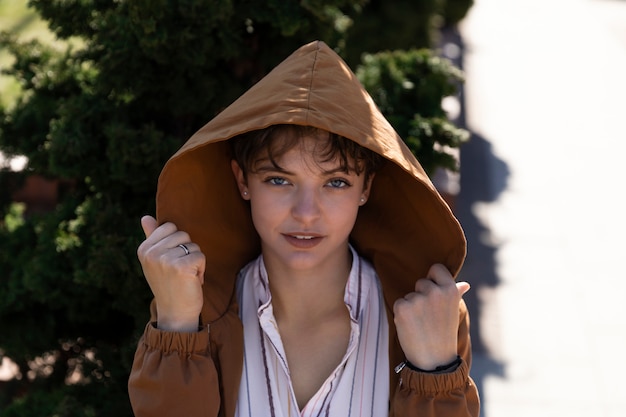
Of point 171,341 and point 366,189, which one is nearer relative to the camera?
point 171,341

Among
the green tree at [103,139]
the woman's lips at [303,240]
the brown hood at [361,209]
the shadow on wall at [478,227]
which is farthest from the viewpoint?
the shadow on wall at [478,227]

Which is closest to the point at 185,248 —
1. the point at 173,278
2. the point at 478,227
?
the point at 173,278

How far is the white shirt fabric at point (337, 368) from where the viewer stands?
2082 millimetres

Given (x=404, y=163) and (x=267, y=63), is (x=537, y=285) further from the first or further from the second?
(x=404, y=163)

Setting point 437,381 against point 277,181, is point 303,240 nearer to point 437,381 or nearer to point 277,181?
point 277,181

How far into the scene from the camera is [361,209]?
2.41 meters

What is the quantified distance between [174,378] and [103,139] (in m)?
1.29

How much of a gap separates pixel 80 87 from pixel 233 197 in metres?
1.30

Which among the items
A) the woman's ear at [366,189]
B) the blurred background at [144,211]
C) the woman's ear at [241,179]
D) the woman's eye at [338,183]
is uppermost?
the woman's eye at [338,183]

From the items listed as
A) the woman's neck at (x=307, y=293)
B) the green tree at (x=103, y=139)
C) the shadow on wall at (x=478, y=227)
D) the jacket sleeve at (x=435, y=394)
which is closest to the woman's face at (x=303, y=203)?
the woman's neck at (x=307, y=293)

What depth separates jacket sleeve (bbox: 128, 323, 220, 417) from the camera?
6.55 ft

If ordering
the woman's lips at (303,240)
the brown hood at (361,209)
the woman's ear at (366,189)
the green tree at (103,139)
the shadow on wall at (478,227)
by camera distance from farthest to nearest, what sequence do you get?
the shadow on wall at (478,227)
the green tree at (103,139)
the woman's ear at (366,189)
the woman's lips at (303,240)
the brown hood at (361,209)

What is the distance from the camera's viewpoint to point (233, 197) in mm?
2336

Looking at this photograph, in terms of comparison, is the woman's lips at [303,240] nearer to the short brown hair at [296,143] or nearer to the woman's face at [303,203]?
the woman's face at [303,203]
